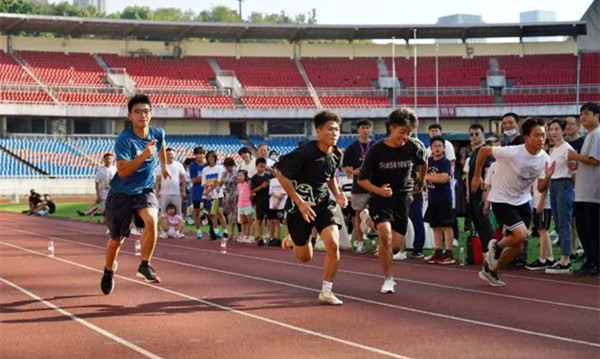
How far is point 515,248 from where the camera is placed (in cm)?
1127

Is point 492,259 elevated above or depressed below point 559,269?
above

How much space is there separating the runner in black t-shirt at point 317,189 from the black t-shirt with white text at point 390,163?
2.19ft

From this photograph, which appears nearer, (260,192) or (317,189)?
(317,189)

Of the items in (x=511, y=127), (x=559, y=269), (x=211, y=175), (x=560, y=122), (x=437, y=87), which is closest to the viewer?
(x=559, y=269)

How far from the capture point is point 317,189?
33.0 feet

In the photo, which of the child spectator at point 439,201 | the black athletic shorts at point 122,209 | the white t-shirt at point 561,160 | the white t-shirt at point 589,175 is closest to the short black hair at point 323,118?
the black athletic shorts at point 122,209

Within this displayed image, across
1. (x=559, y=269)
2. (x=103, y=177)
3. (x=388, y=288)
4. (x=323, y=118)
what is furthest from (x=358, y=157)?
(x=103, y=177)

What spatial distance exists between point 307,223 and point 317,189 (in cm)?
36

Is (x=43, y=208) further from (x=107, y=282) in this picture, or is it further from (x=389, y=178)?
(x=389, y=178)

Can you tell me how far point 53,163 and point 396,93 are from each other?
21853 mm

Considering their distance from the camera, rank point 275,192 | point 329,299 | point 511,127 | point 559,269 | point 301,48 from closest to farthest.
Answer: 1. point 329,299
2. point 559,269
3. point 511,127
4. point 275,192
5. point 301,48

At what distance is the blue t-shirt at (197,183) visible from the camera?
21766 millimetres

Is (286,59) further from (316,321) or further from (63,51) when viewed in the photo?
(316,321)

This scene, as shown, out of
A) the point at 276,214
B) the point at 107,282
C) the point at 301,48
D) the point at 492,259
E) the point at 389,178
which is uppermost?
the point at 301,48
